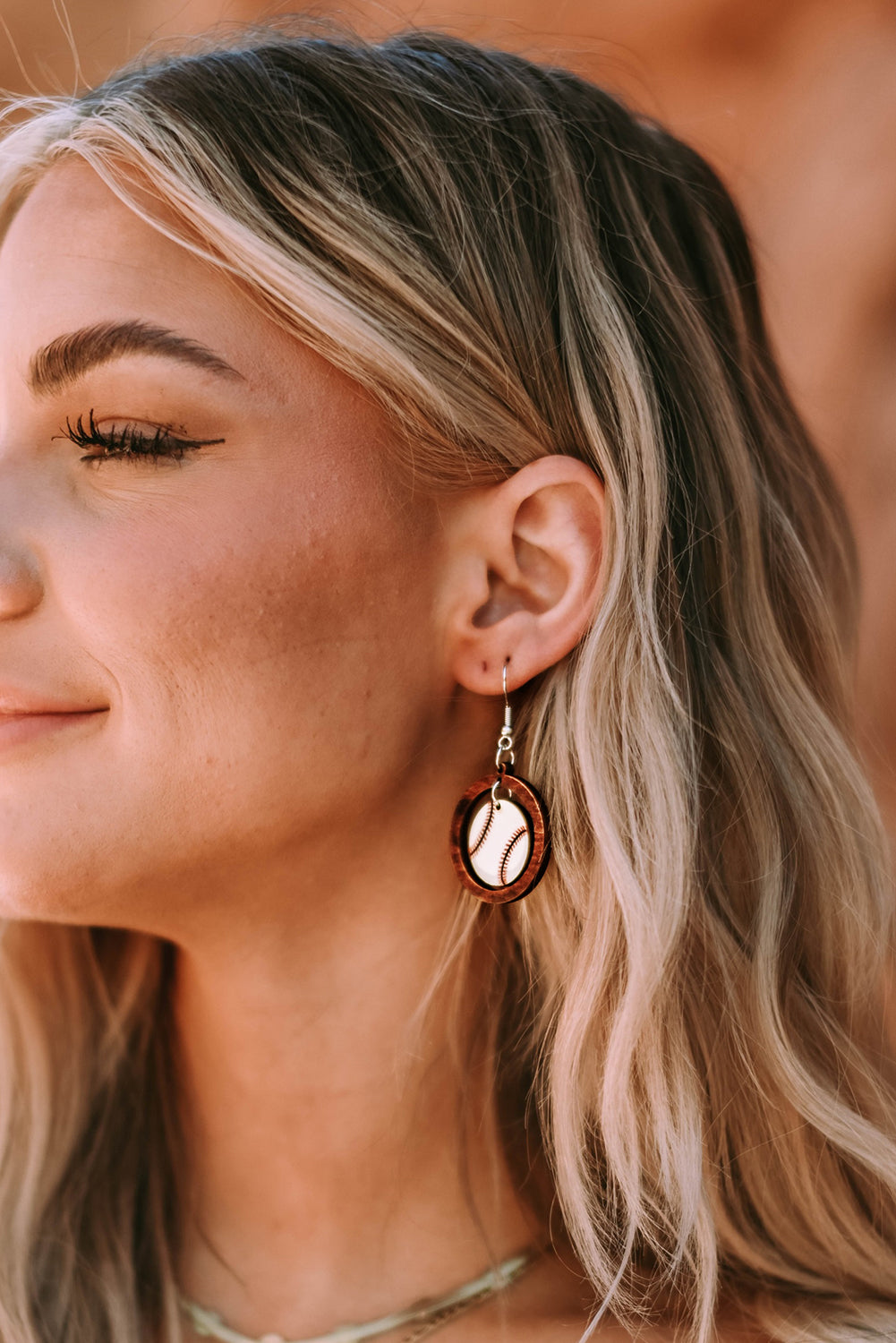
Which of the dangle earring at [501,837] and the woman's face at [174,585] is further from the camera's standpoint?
the dangle earring at [501,837]

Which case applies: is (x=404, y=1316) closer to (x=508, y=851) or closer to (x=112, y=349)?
(x=508, y=851)

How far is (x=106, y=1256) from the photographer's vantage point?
1.76 meters

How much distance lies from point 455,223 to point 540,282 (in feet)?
0.44

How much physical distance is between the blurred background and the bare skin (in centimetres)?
123

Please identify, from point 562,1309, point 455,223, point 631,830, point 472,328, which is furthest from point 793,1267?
point 455,223

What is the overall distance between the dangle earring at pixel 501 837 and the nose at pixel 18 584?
22.3 inches

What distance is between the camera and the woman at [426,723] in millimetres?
1391

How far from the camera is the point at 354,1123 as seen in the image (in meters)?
1.59

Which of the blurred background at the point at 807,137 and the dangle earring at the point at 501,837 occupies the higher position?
the blurred background at the point at 807,137

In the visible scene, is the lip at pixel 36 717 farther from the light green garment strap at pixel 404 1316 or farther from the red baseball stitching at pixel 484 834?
the light green garment strap at pixel 404 1316

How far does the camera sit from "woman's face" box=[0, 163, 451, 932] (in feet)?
4.49

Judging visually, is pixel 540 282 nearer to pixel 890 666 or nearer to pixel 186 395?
pixel 186 395

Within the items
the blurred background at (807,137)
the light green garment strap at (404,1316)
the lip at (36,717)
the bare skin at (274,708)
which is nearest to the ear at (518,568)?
the bare skin at (274,708)

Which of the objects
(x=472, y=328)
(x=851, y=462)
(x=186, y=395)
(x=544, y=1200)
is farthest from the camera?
(x=851, y=462)
